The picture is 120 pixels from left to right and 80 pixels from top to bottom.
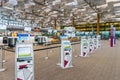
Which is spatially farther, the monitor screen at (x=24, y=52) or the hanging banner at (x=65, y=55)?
the hanging banner at (x=65, y=55)

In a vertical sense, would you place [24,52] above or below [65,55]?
above

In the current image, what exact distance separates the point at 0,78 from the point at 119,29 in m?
39.5

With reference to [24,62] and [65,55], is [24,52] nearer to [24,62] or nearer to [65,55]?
[24,62]

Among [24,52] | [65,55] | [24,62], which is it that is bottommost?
[65,55]

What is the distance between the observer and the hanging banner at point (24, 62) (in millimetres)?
3619

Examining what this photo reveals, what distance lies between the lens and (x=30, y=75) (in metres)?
3.72

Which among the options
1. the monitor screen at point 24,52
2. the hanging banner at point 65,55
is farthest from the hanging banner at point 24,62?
the hanging banner at point 65,55

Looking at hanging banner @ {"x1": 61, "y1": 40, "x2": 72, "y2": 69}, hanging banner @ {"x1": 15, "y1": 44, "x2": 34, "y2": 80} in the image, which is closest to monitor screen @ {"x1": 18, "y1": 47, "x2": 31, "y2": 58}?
hanging banner @ {"x1": 15, "y1": 44, "x2": 34, "y2": 80}

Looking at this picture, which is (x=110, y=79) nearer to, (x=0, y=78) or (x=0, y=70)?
(x=0, y=78)

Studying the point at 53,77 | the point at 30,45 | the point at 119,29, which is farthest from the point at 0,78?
the point at 119,29

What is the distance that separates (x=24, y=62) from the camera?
3656mm

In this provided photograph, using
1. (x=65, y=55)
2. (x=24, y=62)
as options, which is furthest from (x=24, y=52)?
(x=65, y=55)

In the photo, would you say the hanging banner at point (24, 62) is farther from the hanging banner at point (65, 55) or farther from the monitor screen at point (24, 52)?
the hanging banner at point (65, 55)

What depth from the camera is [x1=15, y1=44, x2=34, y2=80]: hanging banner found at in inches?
142
